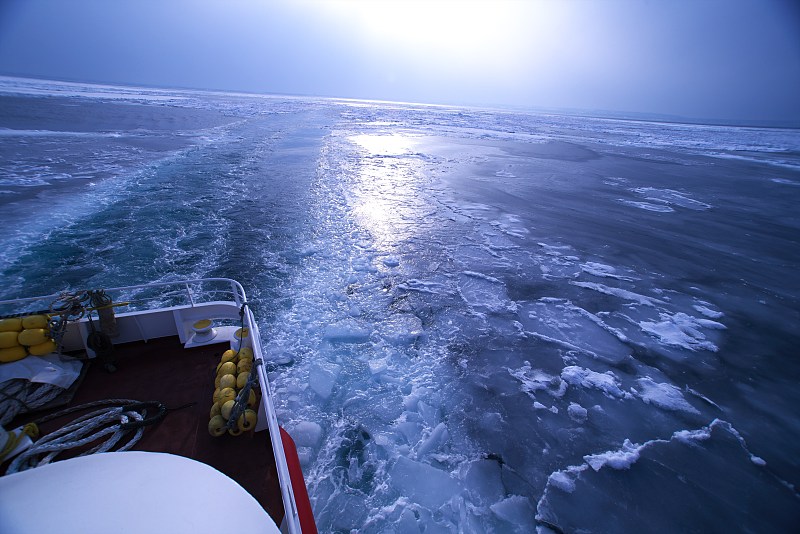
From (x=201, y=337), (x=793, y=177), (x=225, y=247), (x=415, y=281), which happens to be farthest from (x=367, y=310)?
(x=793, y=177)

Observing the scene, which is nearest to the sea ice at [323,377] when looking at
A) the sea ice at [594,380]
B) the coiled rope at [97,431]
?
the coiled rope at [97,431]

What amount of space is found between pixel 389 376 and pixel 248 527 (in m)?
3.16

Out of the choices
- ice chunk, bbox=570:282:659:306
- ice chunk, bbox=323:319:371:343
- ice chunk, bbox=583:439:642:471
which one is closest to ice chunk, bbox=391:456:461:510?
ice chunk, bbox=583:439:642:471

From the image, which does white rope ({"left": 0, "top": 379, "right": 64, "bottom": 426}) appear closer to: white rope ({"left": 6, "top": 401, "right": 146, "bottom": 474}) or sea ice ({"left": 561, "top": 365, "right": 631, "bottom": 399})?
white rope ({"left": 6, "top": 401, "right": 146, "bottom": 474})

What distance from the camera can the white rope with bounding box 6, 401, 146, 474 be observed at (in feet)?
7.59

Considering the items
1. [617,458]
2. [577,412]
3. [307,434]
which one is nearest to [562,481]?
[617,458]

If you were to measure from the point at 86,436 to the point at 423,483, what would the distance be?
295cm

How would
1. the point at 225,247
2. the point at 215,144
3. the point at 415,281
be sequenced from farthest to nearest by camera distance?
the point at 215,144 → the point at 225,247 → the point at 415,281

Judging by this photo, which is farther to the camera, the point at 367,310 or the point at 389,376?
the point at 367,310

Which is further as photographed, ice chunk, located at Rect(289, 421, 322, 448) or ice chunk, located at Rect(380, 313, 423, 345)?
ice chunk, located at Rect(380, 313, 423, 345)

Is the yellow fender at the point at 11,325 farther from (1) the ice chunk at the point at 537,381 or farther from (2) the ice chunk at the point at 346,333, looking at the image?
(1) the ice chunk at the point at 537,381

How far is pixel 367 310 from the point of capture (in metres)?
5.75

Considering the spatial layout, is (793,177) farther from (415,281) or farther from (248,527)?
(248,527)

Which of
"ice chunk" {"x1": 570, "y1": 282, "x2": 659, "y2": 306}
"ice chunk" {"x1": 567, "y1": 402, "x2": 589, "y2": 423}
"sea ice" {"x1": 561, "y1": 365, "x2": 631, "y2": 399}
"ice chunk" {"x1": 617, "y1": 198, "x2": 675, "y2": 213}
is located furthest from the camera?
"ice chunk" {"x1": 617, "y1": 198, "x2": 675, "y2": 213}
